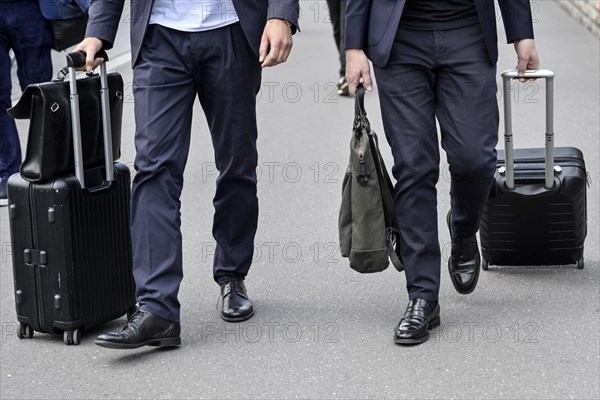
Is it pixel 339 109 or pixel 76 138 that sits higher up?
pixel 76 138

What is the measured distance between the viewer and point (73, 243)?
5176 millimetres

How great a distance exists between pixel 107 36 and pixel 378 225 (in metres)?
1.28

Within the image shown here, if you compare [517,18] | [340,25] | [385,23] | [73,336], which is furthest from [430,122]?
[340,25]

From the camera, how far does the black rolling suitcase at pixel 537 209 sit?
5918 mm

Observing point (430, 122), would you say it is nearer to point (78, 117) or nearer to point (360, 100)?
point (360, 100)

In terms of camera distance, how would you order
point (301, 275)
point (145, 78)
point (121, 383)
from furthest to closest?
point (301, 275), point (145, 78), point (121, 383)

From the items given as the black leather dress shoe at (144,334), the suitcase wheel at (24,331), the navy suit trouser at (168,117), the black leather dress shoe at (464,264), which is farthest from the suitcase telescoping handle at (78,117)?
the black leather dress shoe at (464,264)

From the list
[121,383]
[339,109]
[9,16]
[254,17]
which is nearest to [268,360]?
[121,383]

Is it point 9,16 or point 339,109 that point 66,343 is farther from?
point 339,109

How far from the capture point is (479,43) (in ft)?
17.0

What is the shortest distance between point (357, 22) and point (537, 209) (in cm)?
132

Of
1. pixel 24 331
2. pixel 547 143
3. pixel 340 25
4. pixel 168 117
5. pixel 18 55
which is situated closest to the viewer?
pixel 168 117

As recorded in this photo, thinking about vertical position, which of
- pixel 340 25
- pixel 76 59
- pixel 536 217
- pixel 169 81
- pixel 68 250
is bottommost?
pixel 536 217

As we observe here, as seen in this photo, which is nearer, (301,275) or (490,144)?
(490,144)
